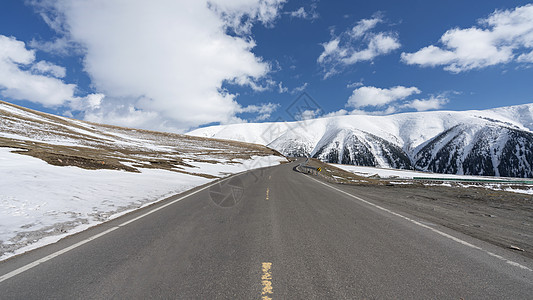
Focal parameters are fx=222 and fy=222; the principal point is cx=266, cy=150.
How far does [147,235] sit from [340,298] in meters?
4.46

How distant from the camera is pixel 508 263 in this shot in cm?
375

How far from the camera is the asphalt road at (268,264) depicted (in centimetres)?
290

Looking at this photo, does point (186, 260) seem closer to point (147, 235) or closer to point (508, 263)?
point (147, 235)

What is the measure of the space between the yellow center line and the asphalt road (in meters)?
0.01

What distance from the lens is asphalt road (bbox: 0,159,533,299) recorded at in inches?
114

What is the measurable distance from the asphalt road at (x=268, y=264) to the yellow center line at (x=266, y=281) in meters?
0.01

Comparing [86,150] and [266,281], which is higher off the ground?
[86,150]

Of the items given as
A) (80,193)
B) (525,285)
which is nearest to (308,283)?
(525,285)

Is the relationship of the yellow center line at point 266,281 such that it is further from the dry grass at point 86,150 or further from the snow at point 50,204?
the dry grass at point 86,150

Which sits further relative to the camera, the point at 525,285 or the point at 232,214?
the point at 232,214

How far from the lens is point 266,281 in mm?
3059

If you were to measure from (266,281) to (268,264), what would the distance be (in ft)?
1.82

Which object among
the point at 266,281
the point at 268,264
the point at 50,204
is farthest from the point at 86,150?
the point at 266,281

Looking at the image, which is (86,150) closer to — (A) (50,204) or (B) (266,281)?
(A) (50,204)
